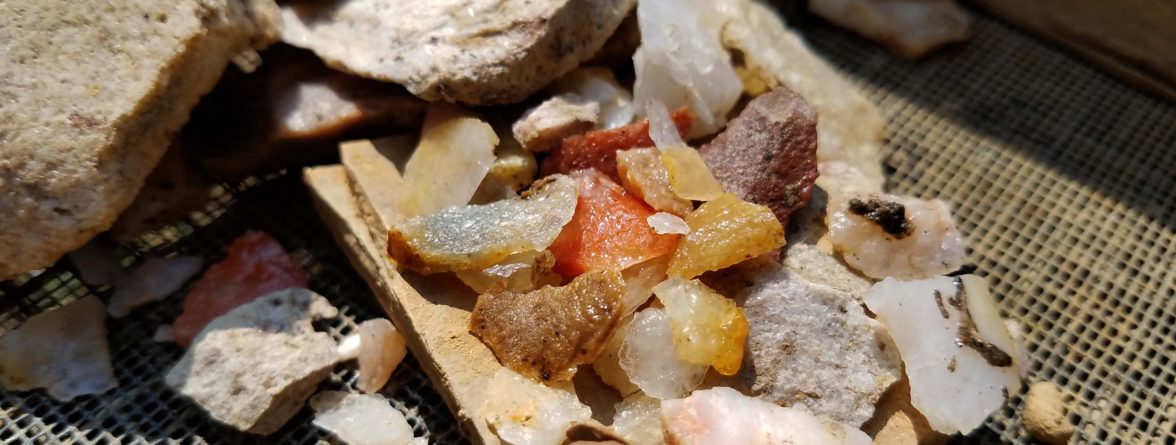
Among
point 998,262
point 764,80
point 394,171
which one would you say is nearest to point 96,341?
point 394,171

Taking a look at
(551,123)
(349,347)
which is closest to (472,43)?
(551,123)

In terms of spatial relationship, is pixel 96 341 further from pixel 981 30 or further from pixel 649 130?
pixel 981 30

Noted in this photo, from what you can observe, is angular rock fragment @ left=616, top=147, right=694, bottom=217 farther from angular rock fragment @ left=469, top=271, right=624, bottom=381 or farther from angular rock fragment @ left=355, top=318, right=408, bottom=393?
angular rock fragment @ left=355, top=318, right=408, bottom=393

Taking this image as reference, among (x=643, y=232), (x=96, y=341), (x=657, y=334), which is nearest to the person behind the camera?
(x=657, y=334)

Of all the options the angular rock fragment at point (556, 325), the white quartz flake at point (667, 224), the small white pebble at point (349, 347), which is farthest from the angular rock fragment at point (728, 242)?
the small white pebble at point (349, 347)

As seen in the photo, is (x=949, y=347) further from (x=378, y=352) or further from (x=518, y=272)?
(x=378, y=352)

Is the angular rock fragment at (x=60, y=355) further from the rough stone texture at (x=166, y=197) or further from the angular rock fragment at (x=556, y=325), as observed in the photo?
the angular rock fragment at (x=556, y=325)
